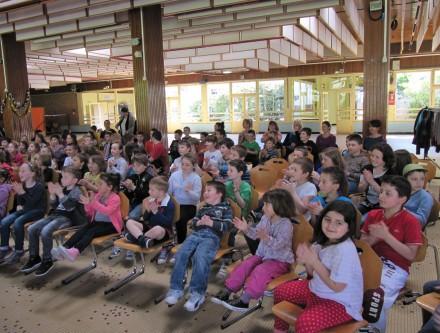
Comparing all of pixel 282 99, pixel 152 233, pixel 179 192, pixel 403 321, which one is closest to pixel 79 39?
pixel 179 192

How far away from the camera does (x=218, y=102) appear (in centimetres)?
2238

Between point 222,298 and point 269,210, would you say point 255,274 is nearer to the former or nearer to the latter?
point 222,298

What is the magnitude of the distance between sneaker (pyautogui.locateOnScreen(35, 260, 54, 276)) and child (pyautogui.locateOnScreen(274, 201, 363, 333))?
2640mm

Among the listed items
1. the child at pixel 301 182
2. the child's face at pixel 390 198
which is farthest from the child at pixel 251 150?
the child's face at pixel 390 198

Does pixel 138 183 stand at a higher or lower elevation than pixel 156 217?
higher

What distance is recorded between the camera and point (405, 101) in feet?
58.8

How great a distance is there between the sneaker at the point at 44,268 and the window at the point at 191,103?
19574 mm

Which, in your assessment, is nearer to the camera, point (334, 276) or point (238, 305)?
point (334, 276)

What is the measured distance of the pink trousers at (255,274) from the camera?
2652mm

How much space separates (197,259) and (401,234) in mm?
1498

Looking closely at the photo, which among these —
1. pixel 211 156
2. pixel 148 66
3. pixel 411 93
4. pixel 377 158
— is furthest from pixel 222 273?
pixel 411 93

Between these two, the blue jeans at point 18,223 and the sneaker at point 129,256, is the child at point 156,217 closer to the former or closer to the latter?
the sneaker at point 129,256

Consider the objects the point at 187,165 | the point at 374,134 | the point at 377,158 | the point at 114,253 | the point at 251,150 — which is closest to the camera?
the point at 377,158

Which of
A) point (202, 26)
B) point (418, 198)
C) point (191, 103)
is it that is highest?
point (202, 26)
